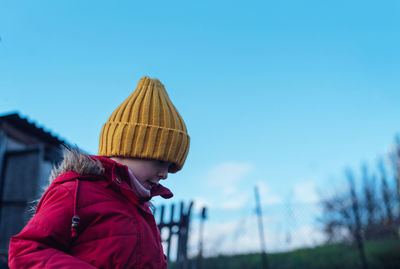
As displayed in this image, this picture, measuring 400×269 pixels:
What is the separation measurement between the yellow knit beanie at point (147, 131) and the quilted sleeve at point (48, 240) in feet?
1.36

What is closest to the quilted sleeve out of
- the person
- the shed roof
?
the person

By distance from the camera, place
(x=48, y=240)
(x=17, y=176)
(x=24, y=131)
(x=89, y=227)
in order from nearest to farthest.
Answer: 1. (x=48, y=240)
2. (x=89, y=227)
3. (x=17, y=176)
4. (x=24, y=131)

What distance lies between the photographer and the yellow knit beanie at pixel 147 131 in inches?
67.7

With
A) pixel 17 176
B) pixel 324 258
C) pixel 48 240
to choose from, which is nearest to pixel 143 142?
pixel 48 240

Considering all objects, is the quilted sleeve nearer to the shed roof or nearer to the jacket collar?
the jacket collar

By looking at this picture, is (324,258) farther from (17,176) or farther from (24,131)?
(24,131)

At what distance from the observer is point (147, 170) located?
170 centimetres

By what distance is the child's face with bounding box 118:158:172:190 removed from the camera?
1.67 metres

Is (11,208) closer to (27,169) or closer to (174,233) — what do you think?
(27,169)

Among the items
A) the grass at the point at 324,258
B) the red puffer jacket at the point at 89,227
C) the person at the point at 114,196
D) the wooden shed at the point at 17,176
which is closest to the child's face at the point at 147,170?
the person at the point at 114,196

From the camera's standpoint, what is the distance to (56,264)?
3.99ft

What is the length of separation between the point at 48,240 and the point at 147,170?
541 mm

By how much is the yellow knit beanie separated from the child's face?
31 millimetres

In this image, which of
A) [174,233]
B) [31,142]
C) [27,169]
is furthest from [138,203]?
[31,142]
